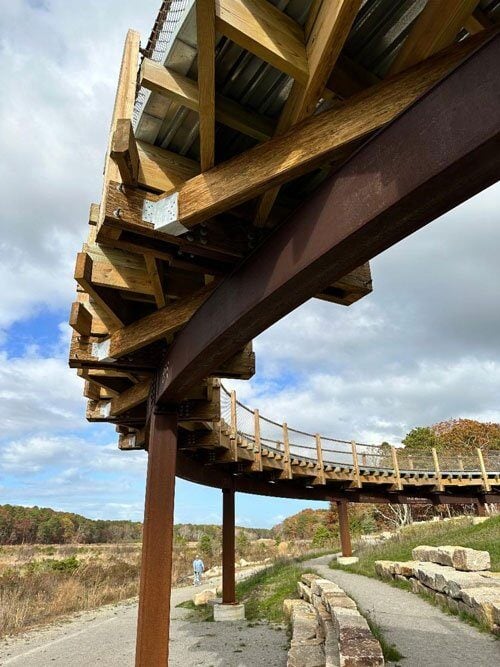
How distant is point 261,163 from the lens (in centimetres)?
248

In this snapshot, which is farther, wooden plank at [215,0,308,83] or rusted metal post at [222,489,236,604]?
rusted metal post at [222,489,236,604]

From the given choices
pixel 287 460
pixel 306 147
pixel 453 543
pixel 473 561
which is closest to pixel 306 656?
pixel 473 561

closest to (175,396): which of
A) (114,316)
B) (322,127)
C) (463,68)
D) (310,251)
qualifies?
(114,316)

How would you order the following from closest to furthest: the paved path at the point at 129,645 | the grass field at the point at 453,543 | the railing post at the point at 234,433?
the paved path at the point at 129,645
the railing post at the point at 234,433
the grass field at the point at 453,543

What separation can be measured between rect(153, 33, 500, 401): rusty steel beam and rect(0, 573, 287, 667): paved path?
6.21m

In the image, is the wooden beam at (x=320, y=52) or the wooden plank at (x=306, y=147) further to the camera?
the wooden plank at (x=306, y=147)

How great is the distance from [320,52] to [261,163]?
0.64 meters

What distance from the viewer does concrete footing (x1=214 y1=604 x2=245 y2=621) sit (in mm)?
10539

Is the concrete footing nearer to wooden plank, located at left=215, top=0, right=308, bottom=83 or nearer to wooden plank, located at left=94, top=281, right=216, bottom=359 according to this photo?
wooden plank, located at left=94, top=281, right=216, bottom=359

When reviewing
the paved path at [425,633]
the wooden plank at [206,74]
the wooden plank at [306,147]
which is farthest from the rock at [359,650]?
the wooden plank at [206,74]

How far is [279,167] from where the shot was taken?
7.89 ft

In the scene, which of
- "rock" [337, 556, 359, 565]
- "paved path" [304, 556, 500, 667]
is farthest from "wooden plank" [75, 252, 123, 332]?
"rock" [337, 556, 359, 565]

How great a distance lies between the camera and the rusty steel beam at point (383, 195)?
1.74 meters

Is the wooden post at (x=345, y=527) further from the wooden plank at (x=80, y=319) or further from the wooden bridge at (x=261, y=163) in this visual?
the wooden plank at (x=80, y=319)
